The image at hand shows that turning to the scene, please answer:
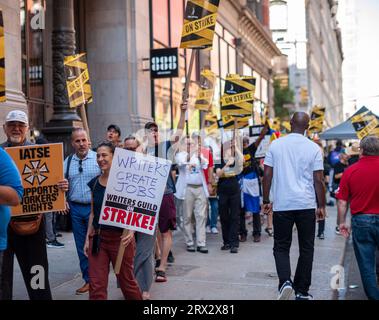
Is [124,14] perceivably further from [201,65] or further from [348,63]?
[348,63]

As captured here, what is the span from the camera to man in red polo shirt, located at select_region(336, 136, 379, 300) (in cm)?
620

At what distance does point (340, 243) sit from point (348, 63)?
185m

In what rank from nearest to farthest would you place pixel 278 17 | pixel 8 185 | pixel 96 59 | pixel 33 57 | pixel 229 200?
pixel 8 185
pixel 229 200
pixel 33 57
pixel 96 59
pixel 278 17

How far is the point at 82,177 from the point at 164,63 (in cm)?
963

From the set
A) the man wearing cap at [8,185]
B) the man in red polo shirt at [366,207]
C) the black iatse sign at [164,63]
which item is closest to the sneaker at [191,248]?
the man in red polo shirt at [366,207]

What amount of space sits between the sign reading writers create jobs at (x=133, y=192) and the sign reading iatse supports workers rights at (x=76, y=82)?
3774 mm

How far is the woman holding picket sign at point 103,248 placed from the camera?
17.5 ft

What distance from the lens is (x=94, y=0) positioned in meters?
15.5

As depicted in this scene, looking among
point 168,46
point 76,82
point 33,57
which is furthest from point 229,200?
point 168,46

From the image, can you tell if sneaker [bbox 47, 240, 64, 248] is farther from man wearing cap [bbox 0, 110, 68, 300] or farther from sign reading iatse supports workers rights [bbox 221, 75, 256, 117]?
sign reading iatse supports workers rights [bbox 221, 75, 256, 117]

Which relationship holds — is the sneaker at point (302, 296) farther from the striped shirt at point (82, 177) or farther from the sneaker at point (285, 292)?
the striped shirt at point (82, 177)

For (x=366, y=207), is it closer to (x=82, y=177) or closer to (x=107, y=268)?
(x=107, y=268)

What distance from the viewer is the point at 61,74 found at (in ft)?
38.7
